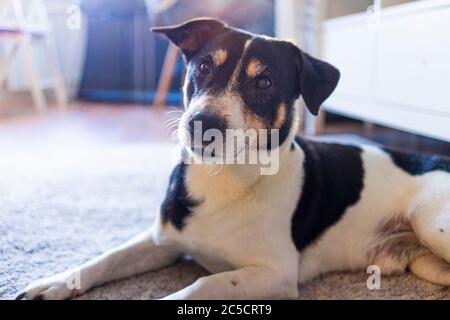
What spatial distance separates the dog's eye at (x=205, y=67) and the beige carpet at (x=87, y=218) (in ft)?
1.85

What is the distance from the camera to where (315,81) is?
124 centimetres

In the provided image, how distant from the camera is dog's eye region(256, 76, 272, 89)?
120 centimetres

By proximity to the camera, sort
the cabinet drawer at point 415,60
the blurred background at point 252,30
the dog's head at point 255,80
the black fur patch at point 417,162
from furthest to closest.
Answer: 1. the blurred background at point 252,30
2. the cabinet drawer at point 415,60
3. the black fur patch at point 417,162
4. the dog's head at point 255,80

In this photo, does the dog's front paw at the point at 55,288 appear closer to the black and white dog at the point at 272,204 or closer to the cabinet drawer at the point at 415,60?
the black and white dog at the point at 272,204

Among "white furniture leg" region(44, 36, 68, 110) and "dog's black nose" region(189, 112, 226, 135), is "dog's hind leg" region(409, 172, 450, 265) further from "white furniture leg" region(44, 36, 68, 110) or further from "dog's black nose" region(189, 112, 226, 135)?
"white furniture leg" region(44, 36, 68, 110)

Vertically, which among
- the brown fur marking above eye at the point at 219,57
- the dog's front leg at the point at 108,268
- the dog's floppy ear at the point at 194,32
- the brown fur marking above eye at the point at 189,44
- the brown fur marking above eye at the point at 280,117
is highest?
the dog's floppy ear at the point at 194,32

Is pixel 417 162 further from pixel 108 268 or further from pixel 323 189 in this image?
pixel 108 268

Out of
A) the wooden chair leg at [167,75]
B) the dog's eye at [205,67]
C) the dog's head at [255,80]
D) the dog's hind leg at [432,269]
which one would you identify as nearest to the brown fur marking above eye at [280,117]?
the dog's head at [255,80]

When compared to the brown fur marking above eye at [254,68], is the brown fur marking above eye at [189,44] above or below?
above

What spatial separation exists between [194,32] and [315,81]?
38 centimetres

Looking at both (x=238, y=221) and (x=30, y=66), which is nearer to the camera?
(x=238, y=221)

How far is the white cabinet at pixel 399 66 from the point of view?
1749 mm

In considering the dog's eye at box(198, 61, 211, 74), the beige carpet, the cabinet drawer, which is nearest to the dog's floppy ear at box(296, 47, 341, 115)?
the dog's eye at box(198, 61, 211, 74)

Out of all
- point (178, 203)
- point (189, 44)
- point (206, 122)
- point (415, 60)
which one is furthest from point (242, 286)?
point (415, 60)
